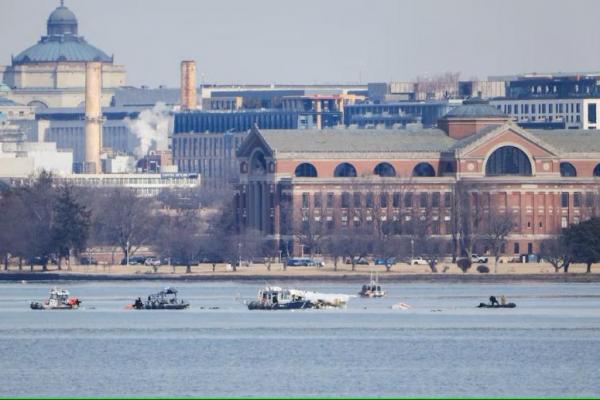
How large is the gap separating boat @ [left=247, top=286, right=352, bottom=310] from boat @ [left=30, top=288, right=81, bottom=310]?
375 inches

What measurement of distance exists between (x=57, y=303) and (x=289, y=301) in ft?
41.2

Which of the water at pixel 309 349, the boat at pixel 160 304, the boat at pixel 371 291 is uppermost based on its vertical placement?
the boat at pixel 371 291

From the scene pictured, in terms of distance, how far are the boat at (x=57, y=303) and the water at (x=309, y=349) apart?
834mm

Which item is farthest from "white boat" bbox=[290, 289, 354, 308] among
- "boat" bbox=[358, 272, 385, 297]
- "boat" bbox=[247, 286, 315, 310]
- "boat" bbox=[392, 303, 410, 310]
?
"boat" bbox=[358, 272, 385, 297]

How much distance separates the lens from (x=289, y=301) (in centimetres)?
17525

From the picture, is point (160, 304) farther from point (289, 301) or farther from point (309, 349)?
point (309, 349)

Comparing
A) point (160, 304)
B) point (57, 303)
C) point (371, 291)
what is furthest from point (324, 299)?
point (57, 303)

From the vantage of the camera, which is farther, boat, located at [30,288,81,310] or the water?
boat, located at [30,288,81,310]

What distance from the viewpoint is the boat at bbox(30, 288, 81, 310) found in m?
174

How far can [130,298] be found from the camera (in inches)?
7288

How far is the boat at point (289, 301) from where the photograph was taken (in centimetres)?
17362

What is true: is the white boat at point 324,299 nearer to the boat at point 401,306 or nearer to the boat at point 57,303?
the boat at point 401,306

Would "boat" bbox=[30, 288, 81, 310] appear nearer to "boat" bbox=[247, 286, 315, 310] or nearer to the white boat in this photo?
"boat" bbox=[247, 286, 315, 310]

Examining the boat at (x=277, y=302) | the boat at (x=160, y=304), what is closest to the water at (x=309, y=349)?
the boat at (x=160, y=304)
